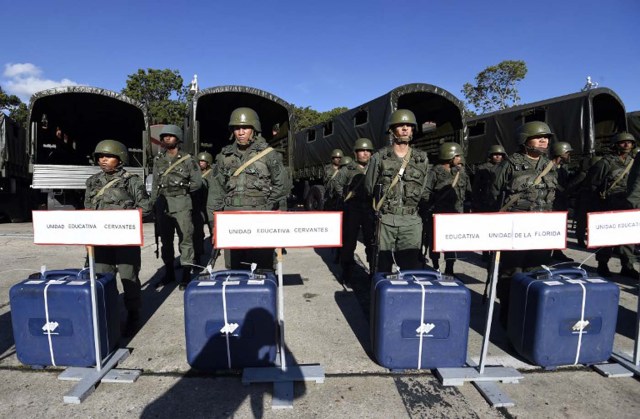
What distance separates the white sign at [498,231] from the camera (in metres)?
2.35

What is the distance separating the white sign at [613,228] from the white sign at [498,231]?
0.23m

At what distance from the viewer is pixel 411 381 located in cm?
247

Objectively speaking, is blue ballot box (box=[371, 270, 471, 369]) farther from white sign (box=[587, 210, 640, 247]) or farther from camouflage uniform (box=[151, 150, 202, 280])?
camouflage uniform (box=[151, 150, 202, 280])

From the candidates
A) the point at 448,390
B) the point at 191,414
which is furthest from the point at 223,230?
the point at 448,390

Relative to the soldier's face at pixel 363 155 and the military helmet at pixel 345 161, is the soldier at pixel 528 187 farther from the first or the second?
the military helmet at pixel 345 161

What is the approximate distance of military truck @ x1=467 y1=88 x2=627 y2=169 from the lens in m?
7.41

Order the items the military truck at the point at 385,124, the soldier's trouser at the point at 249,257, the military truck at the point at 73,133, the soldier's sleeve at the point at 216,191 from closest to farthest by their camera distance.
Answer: the soldier's trouser at the point at 249,257, the soldier's sleeve at the point at 216,191, the military truck at the point at 385,124, the military truck at the point at 73,133

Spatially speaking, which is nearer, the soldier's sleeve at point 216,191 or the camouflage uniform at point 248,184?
the camouflage uniform at point 248,184

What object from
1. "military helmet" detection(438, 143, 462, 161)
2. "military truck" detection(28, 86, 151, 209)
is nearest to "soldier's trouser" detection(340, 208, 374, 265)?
"military helmet" detection(438, 143, 462, 161)

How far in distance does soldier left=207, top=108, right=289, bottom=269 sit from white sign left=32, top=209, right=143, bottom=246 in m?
1.27

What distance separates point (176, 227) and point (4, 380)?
2441 mm

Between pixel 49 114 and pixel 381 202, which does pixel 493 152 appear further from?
pixel 49 114

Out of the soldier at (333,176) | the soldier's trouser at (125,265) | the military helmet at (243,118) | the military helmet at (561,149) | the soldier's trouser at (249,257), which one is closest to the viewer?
the soldier's trouser at (125,265)

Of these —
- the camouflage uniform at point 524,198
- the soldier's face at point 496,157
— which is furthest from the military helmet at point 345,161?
the camouflage uniform at point 524,198
